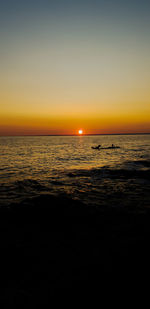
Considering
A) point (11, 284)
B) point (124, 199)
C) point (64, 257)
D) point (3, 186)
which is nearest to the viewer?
point (11, 284)

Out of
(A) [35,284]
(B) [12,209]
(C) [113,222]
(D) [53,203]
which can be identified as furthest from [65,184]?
(A) [35,284]

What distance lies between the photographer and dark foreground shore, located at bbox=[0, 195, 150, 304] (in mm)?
5289

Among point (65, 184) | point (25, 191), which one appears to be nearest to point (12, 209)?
point (25, 191)

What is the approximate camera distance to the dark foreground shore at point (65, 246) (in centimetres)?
529

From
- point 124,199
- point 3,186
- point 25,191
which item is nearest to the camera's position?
point 124,199

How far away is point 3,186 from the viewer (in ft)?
53.0

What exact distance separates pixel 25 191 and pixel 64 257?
30.3 ft

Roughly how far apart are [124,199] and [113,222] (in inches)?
150

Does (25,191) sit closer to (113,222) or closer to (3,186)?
(3,186)

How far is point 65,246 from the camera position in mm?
6980

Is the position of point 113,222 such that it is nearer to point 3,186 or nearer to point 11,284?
point 11,284

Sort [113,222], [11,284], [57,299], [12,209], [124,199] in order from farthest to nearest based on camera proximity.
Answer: [124,199] < [12,209] < [113,222] < [11,284] < [57,299]

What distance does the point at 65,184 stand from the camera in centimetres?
1703

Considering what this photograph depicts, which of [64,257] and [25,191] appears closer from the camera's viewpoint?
[64,257]
